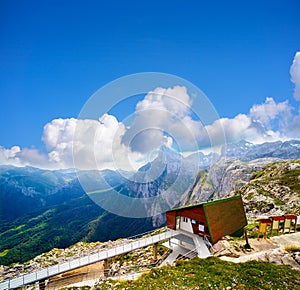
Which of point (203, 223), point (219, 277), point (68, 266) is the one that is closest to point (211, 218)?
point (203, 223)

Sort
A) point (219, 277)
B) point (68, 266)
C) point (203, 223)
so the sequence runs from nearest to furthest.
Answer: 1. point (219, 277)
2. point (68, 266)
3. point (203, 223)

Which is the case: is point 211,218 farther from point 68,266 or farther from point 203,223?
point 68,266

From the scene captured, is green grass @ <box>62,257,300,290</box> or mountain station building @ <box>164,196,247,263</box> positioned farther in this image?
mountain station building @ <box>164,196,247,263</box>

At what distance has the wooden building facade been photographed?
2320 cm

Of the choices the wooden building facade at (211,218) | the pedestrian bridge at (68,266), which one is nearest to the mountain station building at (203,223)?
the wooden building facade at (211,218)

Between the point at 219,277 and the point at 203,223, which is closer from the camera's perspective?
the point at 219,277

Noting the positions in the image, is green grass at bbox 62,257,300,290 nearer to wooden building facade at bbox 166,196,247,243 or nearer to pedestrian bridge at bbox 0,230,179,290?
wooden building facade at bbox 166,196,247,243

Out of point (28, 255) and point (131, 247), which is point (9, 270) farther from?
point (28, 255)

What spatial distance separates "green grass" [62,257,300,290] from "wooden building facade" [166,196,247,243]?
825 centimetres

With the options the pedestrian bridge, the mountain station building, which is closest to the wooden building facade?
the mountain station building

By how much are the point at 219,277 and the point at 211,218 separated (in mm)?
11481

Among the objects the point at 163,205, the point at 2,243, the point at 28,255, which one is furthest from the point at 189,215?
the point at 2,243

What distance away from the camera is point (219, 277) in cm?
1237

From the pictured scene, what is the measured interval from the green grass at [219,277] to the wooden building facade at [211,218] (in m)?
8.25
